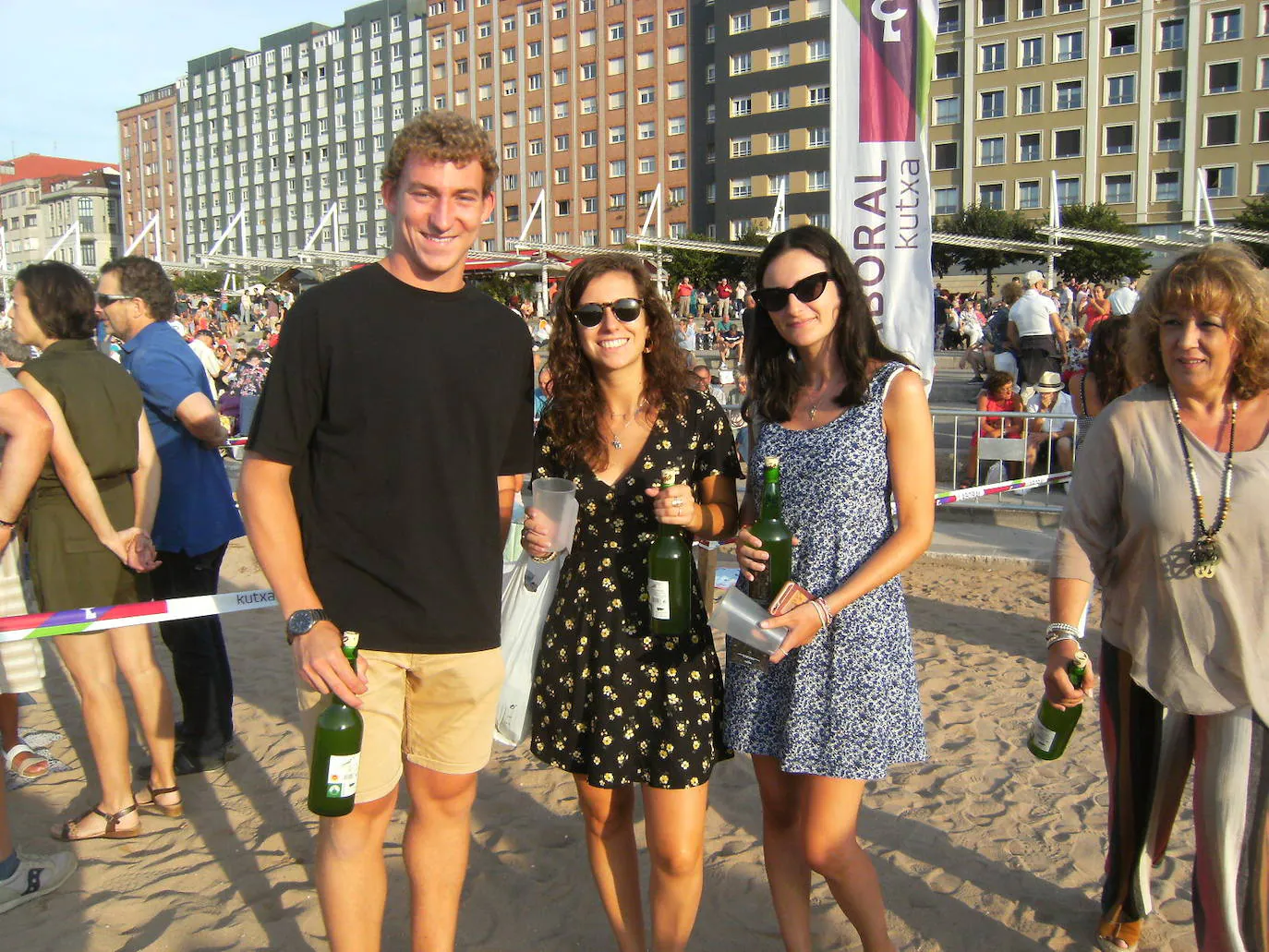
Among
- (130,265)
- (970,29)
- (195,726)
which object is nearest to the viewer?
(130,265)

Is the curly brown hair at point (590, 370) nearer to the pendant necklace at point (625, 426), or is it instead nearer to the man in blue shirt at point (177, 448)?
the pendant necklace at point (625, 426)

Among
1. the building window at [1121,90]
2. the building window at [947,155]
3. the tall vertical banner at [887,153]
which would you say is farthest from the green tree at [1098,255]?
the tall vertical banner at [887,153]

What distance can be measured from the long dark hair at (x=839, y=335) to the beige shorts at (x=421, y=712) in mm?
1019

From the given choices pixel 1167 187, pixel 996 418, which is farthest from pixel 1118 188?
pixel 996 418

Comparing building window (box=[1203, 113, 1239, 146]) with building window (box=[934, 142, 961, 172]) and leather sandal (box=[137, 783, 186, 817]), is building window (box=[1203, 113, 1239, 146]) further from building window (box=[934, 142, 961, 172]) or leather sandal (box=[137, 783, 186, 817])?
leather sandal (box=[137, 783, 186, 817])

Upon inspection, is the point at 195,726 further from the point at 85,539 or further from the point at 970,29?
the point at 970,29

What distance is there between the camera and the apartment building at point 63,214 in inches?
3989

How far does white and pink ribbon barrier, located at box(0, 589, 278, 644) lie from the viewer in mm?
3291

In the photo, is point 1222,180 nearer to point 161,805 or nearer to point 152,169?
point 161,805

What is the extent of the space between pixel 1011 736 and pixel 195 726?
3.81 meters

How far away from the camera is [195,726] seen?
4254mm

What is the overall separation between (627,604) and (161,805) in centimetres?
251

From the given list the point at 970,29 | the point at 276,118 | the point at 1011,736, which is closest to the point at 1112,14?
the point at 970,29

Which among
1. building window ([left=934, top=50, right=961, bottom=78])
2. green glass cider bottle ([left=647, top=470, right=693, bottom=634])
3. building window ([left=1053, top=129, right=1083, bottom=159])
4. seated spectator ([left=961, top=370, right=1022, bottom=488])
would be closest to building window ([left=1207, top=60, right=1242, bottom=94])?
Answer: building window ([left=1053, top=129, right=1083, bottom=159])
